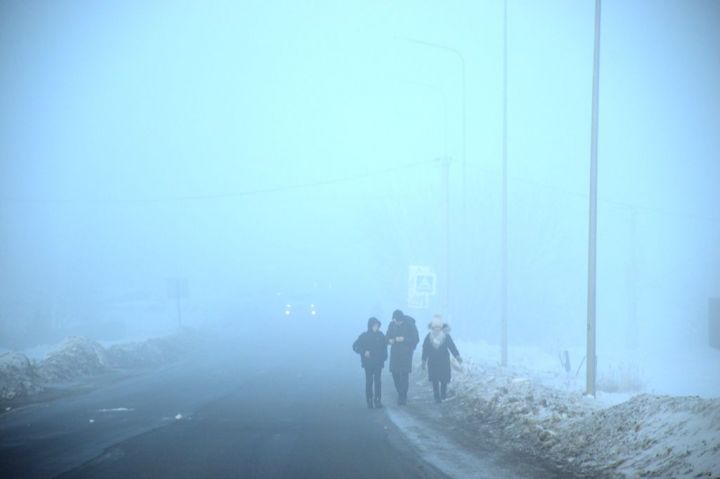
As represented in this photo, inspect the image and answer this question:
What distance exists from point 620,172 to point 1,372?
103967 millimetres

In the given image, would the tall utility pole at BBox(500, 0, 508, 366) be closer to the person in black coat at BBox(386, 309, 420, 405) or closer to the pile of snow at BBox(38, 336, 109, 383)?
A: the person in black coat at BBox(386, 309, 420, 405)

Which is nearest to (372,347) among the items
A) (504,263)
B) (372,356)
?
(372,356)

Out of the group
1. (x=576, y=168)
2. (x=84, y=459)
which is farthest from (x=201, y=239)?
(x=84, y=459)

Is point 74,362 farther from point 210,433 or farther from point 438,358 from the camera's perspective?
point 438,358

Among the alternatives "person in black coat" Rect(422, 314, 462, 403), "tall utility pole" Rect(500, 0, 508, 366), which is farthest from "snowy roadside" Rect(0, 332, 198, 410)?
"tall utility pole" Rect(500, 0, 508, 366)

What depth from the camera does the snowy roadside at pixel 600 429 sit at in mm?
7945

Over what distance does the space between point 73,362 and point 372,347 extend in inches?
465

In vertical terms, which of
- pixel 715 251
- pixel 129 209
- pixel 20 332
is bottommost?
pixel 20 332

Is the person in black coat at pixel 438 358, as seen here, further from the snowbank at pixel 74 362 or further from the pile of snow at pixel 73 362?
the pile of snow at pixel 73 362

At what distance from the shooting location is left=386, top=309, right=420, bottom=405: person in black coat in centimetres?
1526

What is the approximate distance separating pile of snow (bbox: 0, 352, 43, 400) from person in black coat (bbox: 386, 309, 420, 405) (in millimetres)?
9429

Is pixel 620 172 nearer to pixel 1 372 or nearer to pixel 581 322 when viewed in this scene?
pixel 581 322

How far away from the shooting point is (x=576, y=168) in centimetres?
8825

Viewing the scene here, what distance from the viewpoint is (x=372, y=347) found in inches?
594
